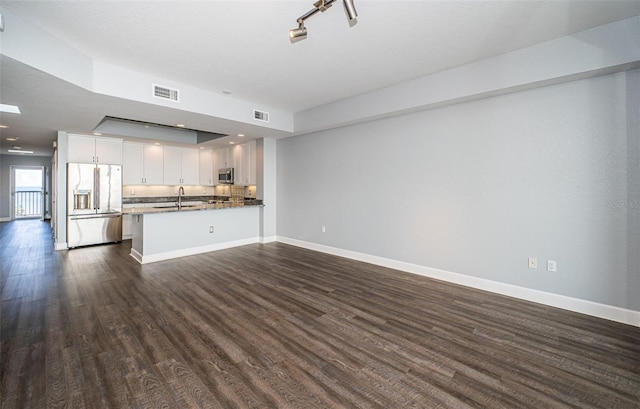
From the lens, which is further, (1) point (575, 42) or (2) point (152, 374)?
(1) point (575, 42)

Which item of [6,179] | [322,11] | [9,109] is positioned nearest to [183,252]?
[9,109]

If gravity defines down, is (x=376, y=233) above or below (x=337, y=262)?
above

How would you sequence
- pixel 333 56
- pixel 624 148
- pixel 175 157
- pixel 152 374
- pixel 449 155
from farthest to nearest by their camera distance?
pixel 175 157 < pixel 449 155 < pixel 333 56 < pixel 624 148 < pixel 152 374

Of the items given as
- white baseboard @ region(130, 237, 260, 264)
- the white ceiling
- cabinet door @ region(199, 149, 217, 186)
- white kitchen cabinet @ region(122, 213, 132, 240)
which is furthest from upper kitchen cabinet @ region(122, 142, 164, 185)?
the white ceiling

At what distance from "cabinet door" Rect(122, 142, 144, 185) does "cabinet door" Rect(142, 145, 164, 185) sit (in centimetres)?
10

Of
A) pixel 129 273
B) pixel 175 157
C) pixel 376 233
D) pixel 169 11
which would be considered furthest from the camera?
pixel 175 157

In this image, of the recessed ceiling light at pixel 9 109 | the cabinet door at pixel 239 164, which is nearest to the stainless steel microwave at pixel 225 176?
the cabinet door at pixel 239 164

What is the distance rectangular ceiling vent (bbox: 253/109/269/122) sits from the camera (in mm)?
5257

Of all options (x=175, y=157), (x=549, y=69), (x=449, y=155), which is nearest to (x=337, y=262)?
(x=449, y=155)

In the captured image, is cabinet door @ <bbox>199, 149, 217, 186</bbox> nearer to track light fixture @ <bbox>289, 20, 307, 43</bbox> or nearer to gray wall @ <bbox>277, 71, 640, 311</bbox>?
gray wall @ <bbox>277, 71, 640, 311</bbox>

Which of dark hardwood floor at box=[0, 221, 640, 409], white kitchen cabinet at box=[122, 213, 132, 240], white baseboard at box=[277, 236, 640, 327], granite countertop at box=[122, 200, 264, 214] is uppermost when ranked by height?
granite countertop at box=[122, 200, 264, 214]

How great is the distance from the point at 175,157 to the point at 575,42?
8548 mm

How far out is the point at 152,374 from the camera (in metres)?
2.06

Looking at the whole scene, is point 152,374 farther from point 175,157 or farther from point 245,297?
point 175,157
